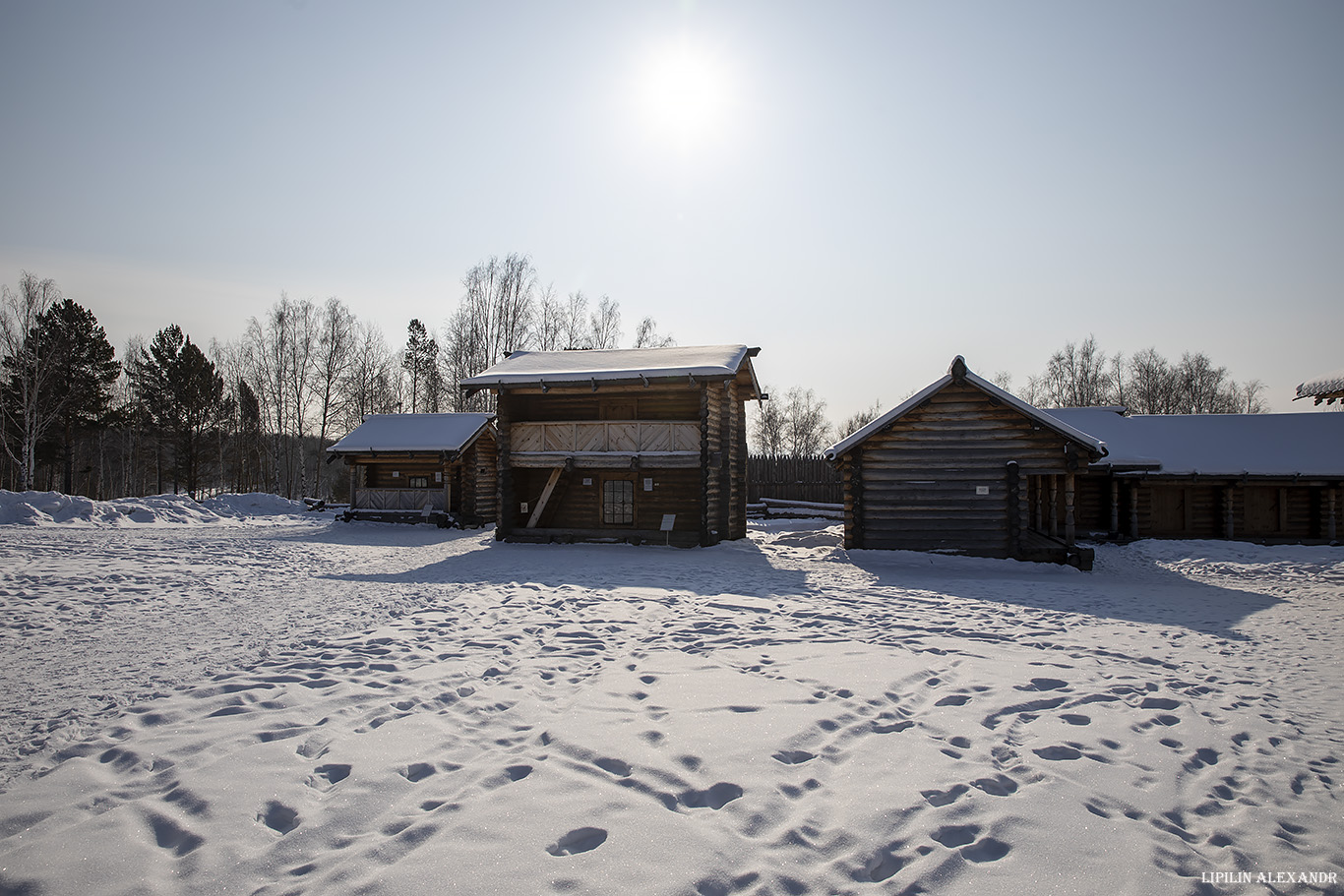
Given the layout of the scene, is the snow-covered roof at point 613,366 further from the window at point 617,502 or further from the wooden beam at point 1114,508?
the wooden beam at point 1114,508

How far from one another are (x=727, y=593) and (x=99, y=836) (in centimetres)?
833

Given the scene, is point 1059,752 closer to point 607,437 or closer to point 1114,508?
point 607,437

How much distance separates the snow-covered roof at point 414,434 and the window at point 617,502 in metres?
7.55

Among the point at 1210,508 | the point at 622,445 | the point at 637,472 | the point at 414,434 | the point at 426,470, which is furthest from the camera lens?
the point at 414,434

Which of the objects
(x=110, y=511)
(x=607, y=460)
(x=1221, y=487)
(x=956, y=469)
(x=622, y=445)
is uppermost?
(x=622, y=445)

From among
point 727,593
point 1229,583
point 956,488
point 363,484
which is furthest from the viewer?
point 363,484

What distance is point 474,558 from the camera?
15.1 metres

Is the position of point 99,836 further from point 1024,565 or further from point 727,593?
point 1024,565

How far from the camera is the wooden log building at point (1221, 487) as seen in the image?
17.9 metres

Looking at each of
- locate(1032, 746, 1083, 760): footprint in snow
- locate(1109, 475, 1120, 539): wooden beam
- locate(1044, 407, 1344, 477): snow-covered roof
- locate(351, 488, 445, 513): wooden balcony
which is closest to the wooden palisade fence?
locate(1044, 407, 1344, 477): snow-covered roof

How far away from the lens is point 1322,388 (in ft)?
46.8

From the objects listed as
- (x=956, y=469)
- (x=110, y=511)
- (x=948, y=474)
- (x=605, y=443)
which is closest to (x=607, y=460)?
(x=605, y=443)

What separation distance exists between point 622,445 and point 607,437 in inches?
19.6

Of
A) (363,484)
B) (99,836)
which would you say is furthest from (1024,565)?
(363,484)
